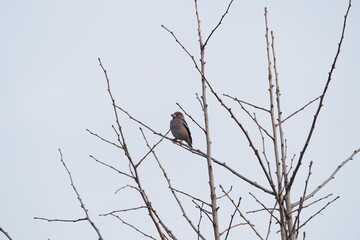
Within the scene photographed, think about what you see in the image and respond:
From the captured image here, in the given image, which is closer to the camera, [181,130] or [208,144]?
[208,144]

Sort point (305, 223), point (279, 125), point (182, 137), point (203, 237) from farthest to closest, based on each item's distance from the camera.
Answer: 1. point (182, 137)
2. point (279, 125)
3. point (203, 237)
4. point (305, 223)

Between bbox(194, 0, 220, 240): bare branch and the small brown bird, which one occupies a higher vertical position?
the small brown bird

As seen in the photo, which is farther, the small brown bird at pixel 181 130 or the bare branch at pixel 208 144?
the small brown bird at pixel 181 130

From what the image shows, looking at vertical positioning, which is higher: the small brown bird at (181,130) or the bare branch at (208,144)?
the small brown bird at (181,130)

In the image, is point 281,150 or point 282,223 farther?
point 281,150

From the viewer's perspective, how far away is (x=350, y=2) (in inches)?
100.0

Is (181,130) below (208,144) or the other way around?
the other way around

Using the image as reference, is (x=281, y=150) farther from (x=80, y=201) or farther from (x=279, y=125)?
(x=80, y=201)

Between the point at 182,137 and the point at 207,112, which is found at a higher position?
the point at 182,137

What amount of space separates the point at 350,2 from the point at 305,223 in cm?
125

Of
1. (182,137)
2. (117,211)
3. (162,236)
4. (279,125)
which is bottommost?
(162,236)

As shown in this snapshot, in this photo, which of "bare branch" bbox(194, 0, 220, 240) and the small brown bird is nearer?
"bare branch" bbox(194, 0, 220, 240)

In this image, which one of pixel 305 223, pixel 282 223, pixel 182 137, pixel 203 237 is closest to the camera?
pixel 282 223

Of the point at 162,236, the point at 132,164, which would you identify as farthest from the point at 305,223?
the point at 132,164
